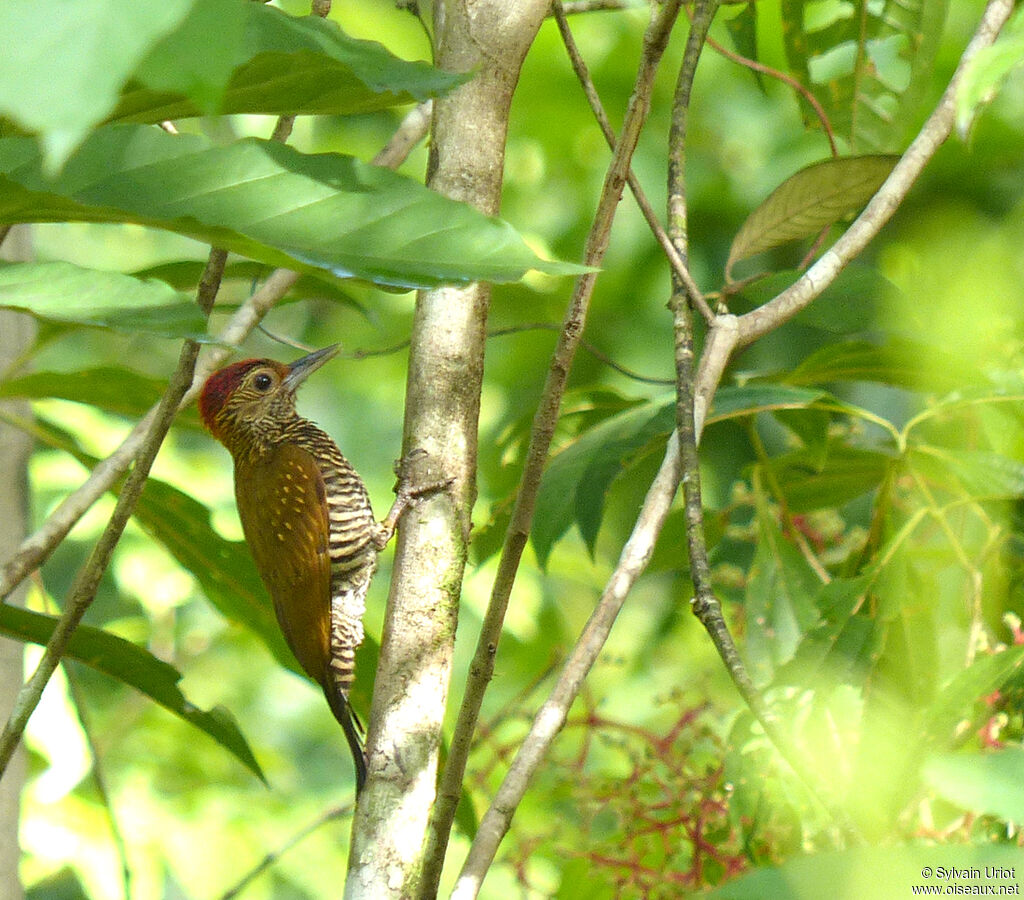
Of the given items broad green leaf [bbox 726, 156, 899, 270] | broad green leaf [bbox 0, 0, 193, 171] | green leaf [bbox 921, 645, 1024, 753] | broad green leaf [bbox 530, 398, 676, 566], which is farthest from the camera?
broad green leaf [bbox 530, 398, 676, 566]

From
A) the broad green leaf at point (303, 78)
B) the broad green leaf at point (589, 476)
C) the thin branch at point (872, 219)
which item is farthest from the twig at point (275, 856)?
the broad green leaf at point (303, 78)

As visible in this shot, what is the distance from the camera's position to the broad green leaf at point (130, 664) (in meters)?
1.46

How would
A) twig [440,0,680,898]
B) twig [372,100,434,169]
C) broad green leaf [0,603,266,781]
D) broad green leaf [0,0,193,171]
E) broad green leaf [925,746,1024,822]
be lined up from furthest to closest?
twig [372,100,434,169] → broad green leaf [0,603,266,781] → twig [440,0,680,898] → broad green leaf [925,746,1024,822] → broad green leaf [0,0,193,171]

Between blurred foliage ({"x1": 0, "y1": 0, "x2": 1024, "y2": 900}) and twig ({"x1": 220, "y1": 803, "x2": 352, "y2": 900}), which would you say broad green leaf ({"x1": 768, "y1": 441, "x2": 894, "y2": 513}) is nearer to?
blurred foliage ({"x1": 0, "y1": 0, "x2": 1024, "y2": 900})

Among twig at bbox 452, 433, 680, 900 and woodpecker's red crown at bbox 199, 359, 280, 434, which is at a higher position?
woodpecker's red crown at bbox 199, 359, 280, 434

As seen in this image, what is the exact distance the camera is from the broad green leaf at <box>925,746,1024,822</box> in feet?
1.95

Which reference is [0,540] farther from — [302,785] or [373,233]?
[302,785]

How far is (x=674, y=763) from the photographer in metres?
1.92

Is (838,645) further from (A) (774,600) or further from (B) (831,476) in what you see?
(B) (831,476)

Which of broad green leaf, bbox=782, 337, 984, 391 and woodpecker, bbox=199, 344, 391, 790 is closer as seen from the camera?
broad green leaf, bbox=782, 337, 984, 391

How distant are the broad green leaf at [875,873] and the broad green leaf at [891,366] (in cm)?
130

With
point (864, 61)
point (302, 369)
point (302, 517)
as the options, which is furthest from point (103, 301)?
point (302, 369)

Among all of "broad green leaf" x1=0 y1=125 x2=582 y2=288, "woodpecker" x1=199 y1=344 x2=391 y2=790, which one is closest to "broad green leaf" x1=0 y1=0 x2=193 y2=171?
"broad green leaf" x1=0 y1=125 x2=582 y2=288

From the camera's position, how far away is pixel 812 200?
1.62m
